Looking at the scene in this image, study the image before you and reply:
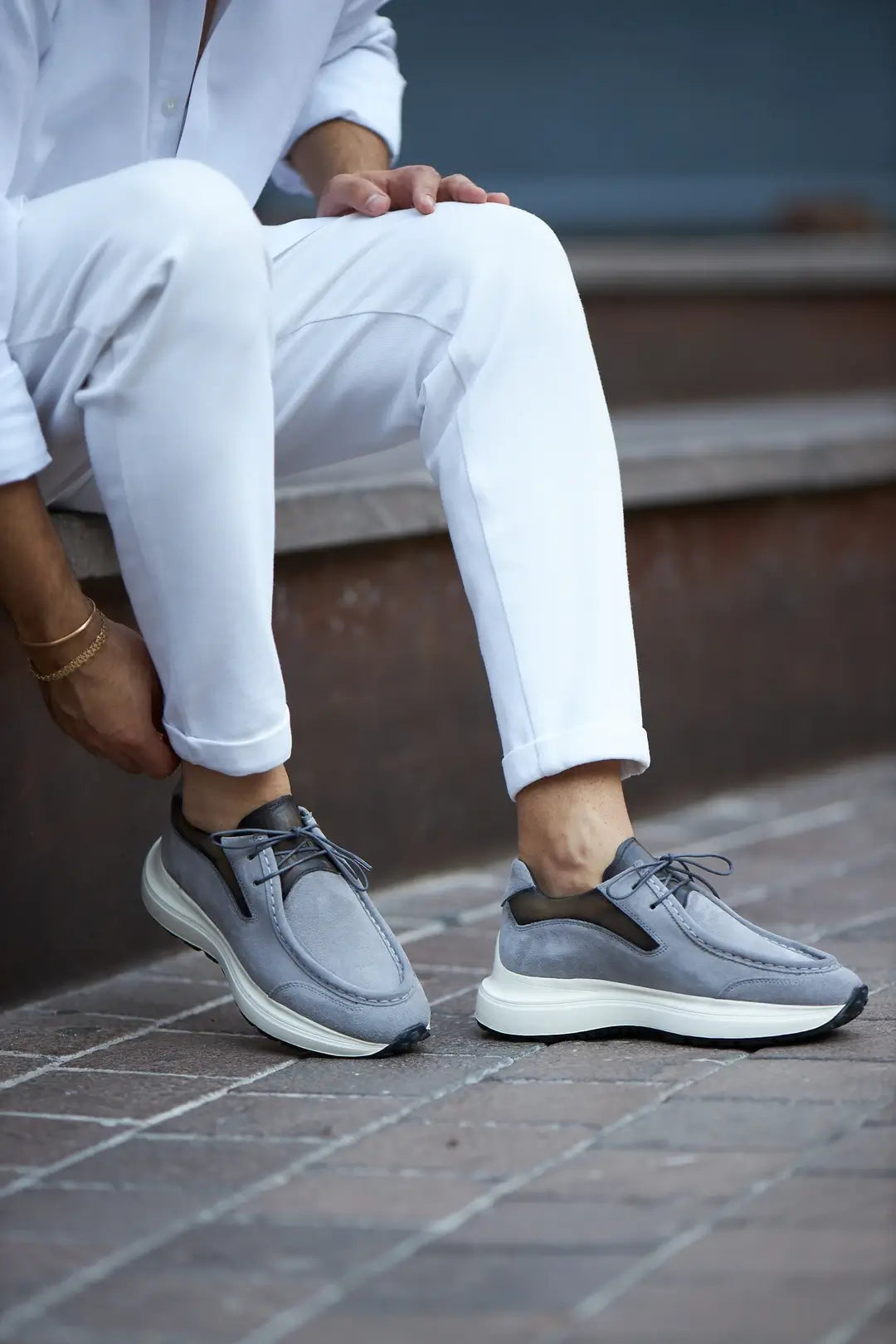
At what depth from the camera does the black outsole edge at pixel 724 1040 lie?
1.43m

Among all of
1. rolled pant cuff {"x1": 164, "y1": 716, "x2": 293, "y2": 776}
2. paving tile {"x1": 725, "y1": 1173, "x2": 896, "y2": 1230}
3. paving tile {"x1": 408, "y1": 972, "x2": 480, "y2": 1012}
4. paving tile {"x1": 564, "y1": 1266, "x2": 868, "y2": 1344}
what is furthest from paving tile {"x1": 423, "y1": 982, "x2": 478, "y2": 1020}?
paving tile {"x1": 564, "y1": 1266, "x2": 868, "y2": 1344}

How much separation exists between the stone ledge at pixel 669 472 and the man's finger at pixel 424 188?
1.43 ft

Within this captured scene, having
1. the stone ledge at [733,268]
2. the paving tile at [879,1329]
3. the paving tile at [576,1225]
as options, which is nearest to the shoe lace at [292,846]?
the paving tile at [576,1225]

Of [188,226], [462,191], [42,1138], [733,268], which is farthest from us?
[733,268]

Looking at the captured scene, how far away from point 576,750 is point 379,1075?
31 centimetres

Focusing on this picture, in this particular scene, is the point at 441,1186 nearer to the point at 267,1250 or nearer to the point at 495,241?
the point at 267,1250

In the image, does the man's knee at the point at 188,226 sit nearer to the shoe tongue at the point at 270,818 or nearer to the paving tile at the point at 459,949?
the shoe tongue at the point at 270,818

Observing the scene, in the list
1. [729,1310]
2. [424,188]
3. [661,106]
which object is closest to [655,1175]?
[729,1310]

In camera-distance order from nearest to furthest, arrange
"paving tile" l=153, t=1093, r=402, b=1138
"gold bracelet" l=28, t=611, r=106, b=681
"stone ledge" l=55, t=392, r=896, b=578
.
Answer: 1. "paving tile" l=153, t=1093, r=402, b=1138
2. "gold bracelet" l=28, t=611, r=106, b=681
3. "stone ledge" l=55, t=392, r=896, b=578

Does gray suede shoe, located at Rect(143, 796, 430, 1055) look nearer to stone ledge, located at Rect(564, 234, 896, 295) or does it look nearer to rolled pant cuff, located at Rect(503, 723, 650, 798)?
rolled pant cuff, located at Rect(503, 723, 650, 798)

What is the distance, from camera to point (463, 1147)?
1.22 meters

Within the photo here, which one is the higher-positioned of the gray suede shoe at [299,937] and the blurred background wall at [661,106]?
the blurred background wall at [661,106]

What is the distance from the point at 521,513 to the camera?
4.87ft

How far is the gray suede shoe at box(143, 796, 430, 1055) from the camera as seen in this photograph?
4.75ft
